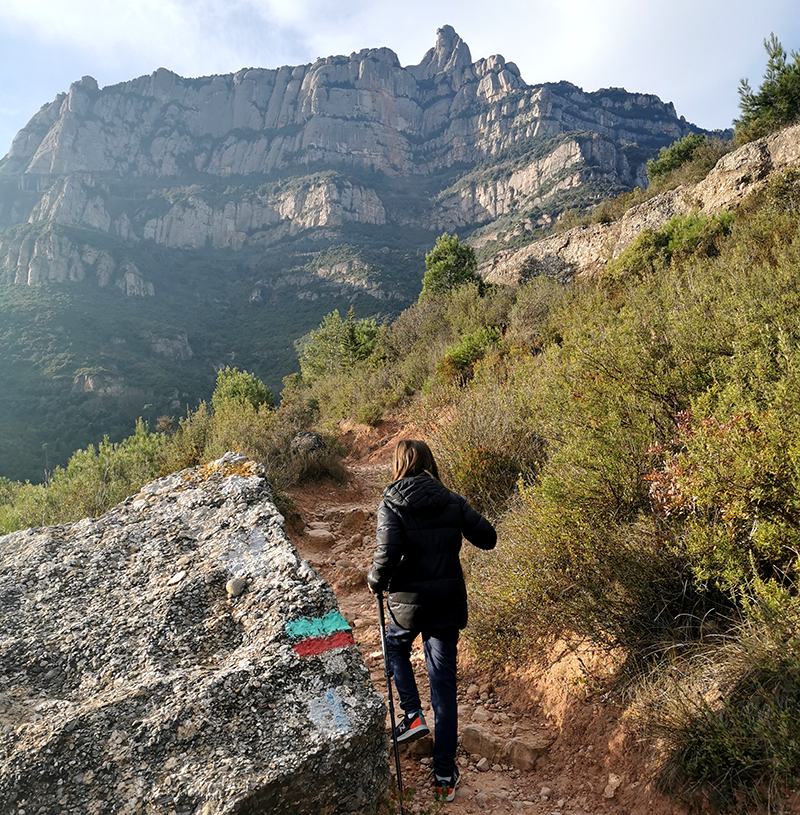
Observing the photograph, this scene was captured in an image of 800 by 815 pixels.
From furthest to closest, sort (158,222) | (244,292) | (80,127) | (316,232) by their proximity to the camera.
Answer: (80,127), (158,222), (316,232), (244,292)

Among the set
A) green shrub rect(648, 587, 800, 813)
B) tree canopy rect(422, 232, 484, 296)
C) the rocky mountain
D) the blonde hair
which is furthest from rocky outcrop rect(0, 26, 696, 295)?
green shrub rect(648, 587, 800, 813)

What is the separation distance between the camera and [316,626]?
2.40m

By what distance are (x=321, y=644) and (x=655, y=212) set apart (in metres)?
19.2

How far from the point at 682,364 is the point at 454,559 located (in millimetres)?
2927

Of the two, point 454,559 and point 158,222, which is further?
point 158,222

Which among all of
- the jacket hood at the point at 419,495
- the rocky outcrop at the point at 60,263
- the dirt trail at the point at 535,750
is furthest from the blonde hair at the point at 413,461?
the rocky outcrop at the point at 60,263

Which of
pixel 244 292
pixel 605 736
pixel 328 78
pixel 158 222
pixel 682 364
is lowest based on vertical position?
pixel 605 736

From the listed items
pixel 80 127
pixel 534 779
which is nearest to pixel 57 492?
pixel 534 779

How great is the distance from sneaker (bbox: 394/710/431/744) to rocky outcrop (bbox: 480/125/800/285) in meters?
15.8

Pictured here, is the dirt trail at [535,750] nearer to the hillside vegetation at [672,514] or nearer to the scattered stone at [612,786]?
the scattered stone at [612,786]

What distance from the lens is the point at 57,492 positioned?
9055mm

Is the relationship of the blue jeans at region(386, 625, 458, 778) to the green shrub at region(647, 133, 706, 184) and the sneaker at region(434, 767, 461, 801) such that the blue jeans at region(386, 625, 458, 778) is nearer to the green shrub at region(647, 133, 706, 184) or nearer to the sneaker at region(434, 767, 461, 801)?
the sneaker at region(434, 767, 461, 801)

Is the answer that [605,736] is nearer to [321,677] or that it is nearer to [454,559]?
[454,559]

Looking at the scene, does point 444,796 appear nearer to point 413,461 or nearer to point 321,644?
point 321,644
